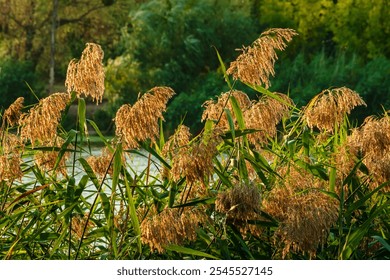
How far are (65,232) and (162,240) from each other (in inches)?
22.7

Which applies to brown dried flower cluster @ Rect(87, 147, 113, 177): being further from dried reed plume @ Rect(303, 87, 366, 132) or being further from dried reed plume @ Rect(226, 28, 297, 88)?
dried reed plume @ Rect(303, 87, 366, 132)

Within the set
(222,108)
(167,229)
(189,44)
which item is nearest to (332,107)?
(222,108)

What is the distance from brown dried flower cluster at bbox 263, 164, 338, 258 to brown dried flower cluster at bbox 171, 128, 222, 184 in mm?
305

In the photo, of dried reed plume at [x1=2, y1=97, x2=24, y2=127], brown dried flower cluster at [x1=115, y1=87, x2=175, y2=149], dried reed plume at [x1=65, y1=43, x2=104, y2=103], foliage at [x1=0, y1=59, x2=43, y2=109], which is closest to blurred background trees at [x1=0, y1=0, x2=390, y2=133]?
foliage at [x1=0, y1=59, x2=43, y2=109]

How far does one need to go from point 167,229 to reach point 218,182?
73 centimetres

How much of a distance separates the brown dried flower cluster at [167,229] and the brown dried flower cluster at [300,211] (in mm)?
301

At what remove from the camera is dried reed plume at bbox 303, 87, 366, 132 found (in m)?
3.73

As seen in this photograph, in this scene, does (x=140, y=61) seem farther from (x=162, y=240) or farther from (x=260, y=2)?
(x=162, y=240)

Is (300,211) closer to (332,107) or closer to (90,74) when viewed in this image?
(332,107)

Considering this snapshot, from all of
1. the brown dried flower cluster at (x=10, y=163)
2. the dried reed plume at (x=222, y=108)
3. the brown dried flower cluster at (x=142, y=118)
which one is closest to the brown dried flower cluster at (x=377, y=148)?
the dried reed plume at (x=222, y=108)

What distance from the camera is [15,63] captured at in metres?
32.7

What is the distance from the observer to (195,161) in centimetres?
337

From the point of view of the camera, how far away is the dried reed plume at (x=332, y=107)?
12.2 feet
